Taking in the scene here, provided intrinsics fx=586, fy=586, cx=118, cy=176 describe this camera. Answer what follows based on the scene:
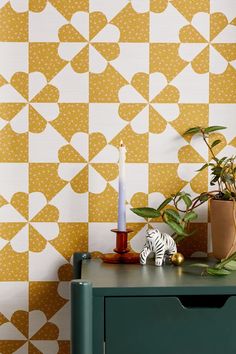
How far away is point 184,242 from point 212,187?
0.62 ft

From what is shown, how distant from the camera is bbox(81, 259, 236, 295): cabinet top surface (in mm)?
1347

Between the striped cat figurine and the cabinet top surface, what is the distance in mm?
25

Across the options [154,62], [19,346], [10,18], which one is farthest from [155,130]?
[19,346]

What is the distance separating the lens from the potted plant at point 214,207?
5.27ft

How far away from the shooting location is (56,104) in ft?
5.78

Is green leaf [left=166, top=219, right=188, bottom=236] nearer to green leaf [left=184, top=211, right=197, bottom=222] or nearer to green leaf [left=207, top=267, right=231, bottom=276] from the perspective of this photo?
green leaf [left=184, top=211, right=197, bottom=222]

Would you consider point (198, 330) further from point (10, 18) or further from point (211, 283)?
point (10, 18)

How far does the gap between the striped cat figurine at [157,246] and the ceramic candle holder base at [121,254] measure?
0.05 metres

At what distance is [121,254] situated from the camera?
1.65 meters

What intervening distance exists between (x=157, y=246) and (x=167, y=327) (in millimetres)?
271

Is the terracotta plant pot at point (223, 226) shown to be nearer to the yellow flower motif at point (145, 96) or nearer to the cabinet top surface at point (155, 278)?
the cabinet top surface at point (155, 278)

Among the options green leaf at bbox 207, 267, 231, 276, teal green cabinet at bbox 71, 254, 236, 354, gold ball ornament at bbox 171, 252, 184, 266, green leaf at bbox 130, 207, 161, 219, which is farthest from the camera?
green leaf at bbox 130, 207, 161, 219

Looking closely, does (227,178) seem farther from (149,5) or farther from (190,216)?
(149,5)

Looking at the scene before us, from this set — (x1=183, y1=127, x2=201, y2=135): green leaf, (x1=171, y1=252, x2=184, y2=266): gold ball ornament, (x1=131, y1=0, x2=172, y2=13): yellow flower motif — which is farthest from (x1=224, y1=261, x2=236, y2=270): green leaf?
(x1=131, y1=0, x2=172, y2=13): yellow flower motif
